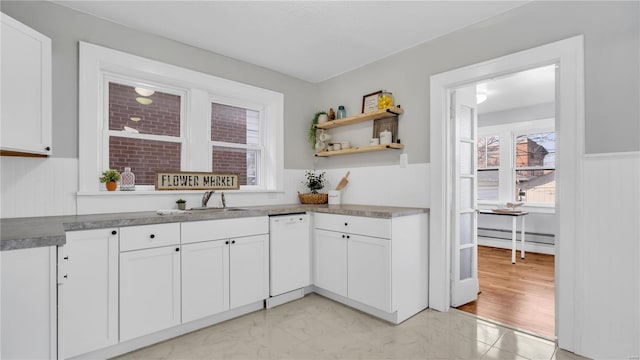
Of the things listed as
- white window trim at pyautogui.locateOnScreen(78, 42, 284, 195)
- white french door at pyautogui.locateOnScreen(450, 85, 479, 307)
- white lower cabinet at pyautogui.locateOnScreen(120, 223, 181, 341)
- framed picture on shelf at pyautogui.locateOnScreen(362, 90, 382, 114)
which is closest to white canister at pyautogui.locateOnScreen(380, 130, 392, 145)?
framed picture on shelf at pyautogui.locateOnScreen(362, 90, 382, 114)

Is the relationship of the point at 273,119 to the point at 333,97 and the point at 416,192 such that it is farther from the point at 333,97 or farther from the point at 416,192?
the point at 416,192

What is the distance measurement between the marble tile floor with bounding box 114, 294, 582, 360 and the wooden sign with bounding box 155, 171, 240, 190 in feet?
4.19

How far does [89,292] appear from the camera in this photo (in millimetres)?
1948

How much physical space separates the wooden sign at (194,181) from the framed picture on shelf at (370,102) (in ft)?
5.27

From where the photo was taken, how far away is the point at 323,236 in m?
3.07

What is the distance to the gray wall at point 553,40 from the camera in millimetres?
1923

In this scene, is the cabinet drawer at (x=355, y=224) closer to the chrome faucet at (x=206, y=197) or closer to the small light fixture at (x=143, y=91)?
the chrome faucet at (x=206, y=197)

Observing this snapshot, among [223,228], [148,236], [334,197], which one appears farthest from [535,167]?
[148,236]

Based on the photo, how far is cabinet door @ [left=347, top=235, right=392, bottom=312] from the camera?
2.52 meters

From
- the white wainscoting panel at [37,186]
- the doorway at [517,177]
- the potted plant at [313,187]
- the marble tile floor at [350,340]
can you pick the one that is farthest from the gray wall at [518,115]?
the white wainscoting panel at [37,186]

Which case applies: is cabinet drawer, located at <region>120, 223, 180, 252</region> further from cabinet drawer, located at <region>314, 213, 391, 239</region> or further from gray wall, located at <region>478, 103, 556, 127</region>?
gray wall, located at <region>478, 103, 556, 127</region>

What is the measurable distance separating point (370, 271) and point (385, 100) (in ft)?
5.58

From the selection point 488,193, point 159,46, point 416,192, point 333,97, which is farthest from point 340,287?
point 488,193

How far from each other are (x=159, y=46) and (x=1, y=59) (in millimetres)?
1190
